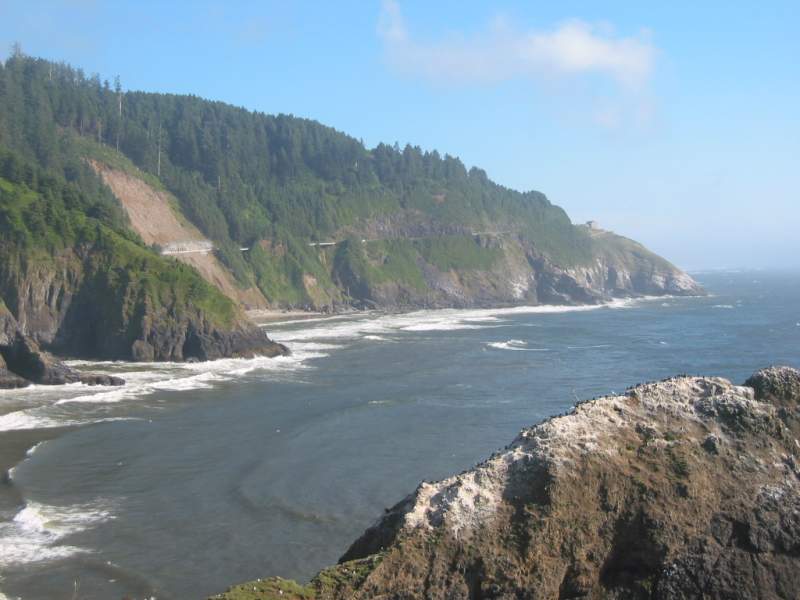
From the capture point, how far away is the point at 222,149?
14962 cm

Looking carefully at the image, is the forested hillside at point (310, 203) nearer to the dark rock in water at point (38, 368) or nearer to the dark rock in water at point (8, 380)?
the dark rock in water at point (38, 368)

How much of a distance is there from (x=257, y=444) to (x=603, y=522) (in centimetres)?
2476

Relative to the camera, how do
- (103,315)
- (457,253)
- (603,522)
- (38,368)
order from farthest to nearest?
(457,253) < (103,315) < (38,368) < (603,522)

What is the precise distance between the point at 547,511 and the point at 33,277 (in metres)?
58.7

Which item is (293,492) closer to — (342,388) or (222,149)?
(342,388)

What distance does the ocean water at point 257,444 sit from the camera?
876 inches

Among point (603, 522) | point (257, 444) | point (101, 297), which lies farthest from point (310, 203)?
point (603, 522)

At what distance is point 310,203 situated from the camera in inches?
5689

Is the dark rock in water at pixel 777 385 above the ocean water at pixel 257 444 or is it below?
above

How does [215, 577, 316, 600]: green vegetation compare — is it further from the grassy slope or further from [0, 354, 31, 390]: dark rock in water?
the grassy slope

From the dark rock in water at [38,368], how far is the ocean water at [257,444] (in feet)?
5.18

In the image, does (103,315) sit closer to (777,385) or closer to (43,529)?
(43,529)

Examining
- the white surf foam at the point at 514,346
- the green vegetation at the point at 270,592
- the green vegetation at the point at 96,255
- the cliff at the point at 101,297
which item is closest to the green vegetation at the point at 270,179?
the green vegetation at the point at 96,255

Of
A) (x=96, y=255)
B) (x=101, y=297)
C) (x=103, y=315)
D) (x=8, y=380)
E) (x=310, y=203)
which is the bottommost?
(x=8, y=380)
